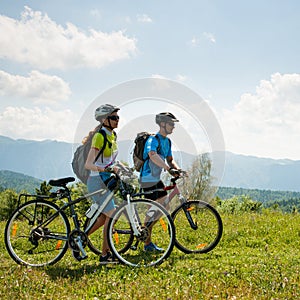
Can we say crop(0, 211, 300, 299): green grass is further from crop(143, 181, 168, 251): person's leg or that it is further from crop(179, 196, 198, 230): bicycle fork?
crop(179, 196, 198, 230): bicycle fork

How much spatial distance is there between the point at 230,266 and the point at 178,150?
10.2 ft

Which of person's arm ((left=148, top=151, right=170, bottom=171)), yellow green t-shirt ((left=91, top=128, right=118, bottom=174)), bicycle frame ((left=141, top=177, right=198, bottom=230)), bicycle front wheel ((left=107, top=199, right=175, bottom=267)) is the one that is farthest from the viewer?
bicycle frame ((left=141, top=177, right=198, bottom=230))

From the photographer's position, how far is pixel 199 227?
7.61 m

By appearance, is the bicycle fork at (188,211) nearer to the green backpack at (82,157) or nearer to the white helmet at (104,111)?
the green backpack at (82,157)

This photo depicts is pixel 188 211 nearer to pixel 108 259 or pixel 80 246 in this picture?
pixel 108 259

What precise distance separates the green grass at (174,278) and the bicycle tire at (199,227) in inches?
10.4

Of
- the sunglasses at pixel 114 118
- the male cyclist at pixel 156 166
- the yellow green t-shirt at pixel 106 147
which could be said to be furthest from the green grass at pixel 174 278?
the sunglasses at pixel 114 118

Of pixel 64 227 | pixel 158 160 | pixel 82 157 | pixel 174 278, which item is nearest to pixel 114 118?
pixel 82 157

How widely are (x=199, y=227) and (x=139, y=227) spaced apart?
60.8 inches

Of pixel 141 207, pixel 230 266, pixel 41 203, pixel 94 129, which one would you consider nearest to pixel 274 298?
pixel 230 266

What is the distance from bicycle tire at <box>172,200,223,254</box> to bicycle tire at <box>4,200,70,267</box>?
2.32 meters

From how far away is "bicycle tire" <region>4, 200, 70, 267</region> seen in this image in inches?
264

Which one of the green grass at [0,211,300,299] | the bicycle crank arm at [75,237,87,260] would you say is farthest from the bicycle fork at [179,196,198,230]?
the bicycle crank arm at [75,237,87,260]

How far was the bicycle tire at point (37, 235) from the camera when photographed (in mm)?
6707
